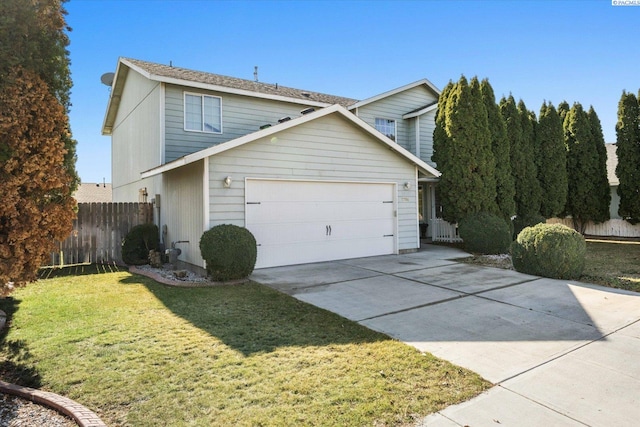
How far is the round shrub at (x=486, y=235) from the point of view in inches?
475

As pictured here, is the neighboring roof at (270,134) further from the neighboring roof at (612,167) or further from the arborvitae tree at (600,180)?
the neighboring roof at (612,167)

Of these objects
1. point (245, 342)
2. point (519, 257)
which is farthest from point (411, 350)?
point (519, 257)

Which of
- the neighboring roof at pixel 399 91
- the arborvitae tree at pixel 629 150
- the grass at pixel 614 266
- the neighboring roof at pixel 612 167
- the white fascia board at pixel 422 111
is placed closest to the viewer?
the grass at pixel 614 266

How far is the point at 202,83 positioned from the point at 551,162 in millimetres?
15277

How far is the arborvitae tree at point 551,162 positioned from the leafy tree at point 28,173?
18.0 metres

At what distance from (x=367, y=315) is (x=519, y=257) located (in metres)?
5.11

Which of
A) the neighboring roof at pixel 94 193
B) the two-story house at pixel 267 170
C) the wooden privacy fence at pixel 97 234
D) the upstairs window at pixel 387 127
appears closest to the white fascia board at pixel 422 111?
the upstairs window at pixel 387 127

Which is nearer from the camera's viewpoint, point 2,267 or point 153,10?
point 2,267

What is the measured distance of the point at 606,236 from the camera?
18.5 m

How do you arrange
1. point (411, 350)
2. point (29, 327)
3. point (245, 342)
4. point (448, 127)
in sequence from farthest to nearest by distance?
point (448, 127) → point (29, 327) → point (245, 342) → point (411, 350)

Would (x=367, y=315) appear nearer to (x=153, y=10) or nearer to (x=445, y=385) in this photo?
(x=445, y=385)

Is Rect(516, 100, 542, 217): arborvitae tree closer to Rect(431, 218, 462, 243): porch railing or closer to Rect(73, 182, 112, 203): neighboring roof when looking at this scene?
Rect(431, 218, 462, 243): porch railing

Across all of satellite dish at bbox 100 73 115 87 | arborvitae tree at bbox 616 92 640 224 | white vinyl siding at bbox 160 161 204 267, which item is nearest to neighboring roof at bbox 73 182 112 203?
satellite dish at bbox 100 73 115 87

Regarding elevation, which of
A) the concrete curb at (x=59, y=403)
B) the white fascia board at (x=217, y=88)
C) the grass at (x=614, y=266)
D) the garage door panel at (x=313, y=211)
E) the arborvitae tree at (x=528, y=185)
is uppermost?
the white fascia board at (x=217, y=88)
